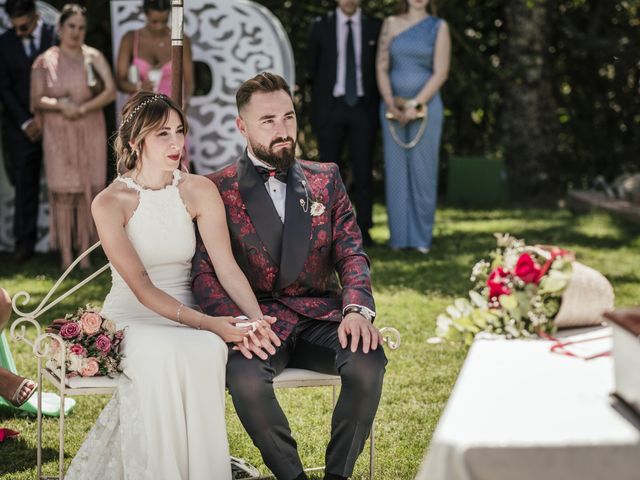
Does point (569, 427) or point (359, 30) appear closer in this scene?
point (569, 427)

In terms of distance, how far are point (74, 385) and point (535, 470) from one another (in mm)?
1985

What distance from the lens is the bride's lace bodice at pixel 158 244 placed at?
3.87 meters

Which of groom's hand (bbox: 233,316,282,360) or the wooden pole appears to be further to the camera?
the wooden pole

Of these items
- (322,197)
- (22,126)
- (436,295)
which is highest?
(322,197)

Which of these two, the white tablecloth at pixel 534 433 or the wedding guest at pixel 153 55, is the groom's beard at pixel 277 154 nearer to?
the white tablecloth at pixel 534 433

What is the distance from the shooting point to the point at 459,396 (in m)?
2.32

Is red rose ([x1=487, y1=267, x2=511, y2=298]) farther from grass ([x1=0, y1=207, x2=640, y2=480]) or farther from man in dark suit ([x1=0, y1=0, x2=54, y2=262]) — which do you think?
man in dark suit ([x1=0, y1=0, x2=54, y2=262])

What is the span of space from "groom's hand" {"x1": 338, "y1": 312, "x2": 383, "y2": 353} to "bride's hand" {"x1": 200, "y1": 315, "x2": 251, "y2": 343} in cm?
31

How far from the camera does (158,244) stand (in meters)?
3.89

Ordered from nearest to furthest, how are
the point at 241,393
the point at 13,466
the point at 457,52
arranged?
the point at 241,393, the point at 13,466, the point at 457,52

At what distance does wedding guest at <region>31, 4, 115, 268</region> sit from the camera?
8.12 m

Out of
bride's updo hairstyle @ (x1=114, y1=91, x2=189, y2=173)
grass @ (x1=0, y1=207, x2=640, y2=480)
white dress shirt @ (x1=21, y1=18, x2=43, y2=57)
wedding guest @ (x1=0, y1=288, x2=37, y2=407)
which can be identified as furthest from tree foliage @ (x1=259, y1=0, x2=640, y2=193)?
bride's updo hairstyle @ (x1=114, y1=91, x2=189, y2=173)

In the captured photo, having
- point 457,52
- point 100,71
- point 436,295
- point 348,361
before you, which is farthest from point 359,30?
point 348,361

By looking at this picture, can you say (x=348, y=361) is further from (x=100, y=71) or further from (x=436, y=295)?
(x=100, y=71)
